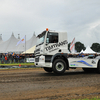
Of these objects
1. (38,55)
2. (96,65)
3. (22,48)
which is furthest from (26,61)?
(22,48)

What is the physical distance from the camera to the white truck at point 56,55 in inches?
350

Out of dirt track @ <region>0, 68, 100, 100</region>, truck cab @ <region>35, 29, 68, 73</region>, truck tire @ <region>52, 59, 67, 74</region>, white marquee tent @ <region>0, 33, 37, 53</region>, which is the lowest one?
dirt track @ <region>0, 68, 100, 100</region>

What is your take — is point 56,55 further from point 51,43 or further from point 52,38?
point 52,38

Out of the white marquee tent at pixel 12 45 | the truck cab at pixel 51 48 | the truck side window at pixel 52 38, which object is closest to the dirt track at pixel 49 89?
the truck cab at pixel 51 48

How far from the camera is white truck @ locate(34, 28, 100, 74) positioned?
890 cm

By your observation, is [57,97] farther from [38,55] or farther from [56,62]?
[38,55]

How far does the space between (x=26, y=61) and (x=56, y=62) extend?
1202cm

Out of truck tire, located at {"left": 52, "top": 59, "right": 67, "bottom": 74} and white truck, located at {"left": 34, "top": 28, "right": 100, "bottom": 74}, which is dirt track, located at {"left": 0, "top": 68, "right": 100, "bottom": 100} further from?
white truck, located at {"left": 34, "top": 28, "right": 100, "bottom": 74}

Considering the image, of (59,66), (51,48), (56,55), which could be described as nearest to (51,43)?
(51,48)

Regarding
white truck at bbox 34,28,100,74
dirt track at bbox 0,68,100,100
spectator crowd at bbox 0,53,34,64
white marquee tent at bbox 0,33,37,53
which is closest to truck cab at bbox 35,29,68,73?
white truck at bbox 34,28,100,74

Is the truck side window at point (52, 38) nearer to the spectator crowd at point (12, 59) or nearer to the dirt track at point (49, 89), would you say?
the dirt track at point (49, 89)

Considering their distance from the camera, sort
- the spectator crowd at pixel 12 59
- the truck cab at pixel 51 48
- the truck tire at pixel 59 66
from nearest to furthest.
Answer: the truck tire at pixel 59 66
the truck cab at pixel 51 48
the spectator crowd at pixel 12 59

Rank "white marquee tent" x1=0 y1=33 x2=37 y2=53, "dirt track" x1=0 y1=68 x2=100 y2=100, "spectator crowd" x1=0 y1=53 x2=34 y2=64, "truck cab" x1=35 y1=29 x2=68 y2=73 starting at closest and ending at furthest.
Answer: "dirt track" x1=0 y1=68 x2=100 y2=100
"truck cab" x1=35 y1=29 x2=68 y2=73
"spectator crowd" x1=0 y1=53 x2=34 y2=64
"white marquee tent" x1=0 y1=33 x2=37 y2=53

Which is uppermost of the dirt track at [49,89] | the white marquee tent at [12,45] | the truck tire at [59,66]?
the white marquee tent at [12,45]
